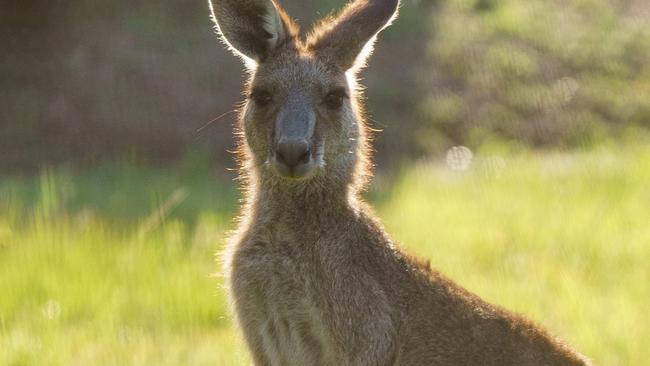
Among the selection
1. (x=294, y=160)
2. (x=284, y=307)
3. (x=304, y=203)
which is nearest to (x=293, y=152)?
(x=294, y=160)

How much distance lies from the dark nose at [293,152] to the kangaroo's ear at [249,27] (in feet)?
2.48

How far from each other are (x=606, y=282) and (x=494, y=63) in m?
9.65

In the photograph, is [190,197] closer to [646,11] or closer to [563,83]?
[563,83]

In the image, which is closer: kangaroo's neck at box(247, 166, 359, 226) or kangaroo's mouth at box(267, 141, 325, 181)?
kangaroo's mouth at box(267, 141, 325, 181)

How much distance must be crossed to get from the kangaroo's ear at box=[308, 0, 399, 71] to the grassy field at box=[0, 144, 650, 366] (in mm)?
1228

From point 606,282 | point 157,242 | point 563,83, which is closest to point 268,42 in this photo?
→ point 157,242

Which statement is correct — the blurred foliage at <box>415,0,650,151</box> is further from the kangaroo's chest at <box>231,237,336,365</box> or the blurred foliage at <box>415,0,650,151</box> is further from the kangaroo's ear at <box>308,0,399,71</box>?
the kangaroo's chest at <box>231,237,336,365</box>

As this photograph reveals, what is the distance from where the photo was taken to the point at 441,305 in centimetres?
512

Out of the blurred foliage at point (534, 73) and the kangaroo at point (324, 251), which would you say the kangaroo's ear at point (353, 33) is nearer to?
the kangaroo at point (324, 251)

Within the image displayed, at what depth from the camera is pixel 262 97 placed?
550cm

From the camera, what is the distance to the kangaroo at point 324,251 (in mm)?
5020

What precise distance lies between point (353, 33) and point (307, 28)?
11.0 m

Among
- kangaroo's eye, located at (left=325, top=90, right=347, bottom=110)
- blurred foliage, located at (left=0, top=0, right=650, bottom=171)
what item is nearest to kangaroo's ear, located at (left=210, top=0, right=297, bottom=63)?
kangaroo's eye, located at (left=325, top=90, right=347, bottom=110)

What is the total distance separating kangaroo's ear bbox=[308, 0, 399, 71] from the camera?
563 cm
